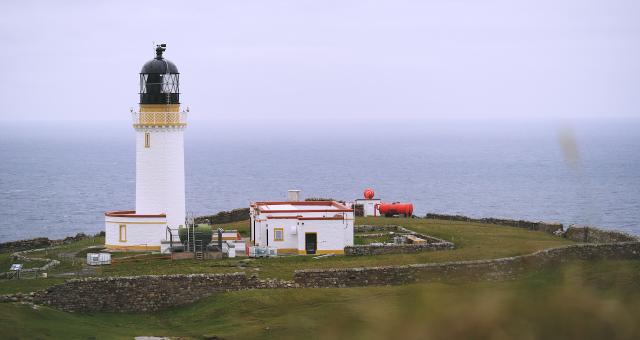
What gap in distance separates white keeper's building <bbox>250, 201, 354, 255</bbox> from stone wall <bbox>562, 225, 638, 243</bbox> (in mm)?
9957

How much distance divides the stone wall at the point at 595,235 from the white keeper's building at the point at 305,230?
996cm

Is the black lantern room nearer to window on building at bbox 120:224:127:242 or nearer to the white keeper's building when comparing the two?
window on building at bbox 120:224:127:242

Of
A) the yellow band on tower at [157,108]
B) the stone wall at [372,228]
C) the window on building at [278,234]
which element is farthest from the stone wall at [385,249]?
the yellow band on tower at [157,108]

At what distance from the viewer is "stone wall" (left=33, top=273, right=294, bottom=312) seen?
31578 millimetres

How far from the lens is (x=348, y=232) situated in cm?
4053

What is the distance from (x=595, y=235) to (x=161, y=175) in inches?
706

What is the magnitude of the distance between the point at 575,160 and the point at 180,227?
33179 millimetres

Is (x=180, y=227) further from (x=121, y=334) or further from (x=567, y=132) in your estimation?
(x=567, y=132)

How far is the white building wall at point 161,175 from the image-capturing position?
138ft

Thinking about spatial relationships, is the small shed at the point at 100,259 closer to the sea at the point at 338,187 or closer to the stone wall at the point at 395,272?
the stone wall at the point at 395,272

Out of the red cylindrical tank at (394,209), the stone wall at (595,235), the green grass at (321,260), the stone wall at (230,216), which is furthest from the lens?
the red cylindrical tank at (394,209)

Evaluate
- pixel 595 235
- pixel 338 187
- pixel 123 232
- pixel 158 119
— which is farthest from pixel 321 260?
pixel 338 187

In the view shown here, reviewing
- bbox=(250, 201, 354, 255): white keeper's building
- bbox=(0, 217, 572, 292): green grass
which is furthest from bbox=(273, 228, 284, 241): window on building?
bbox=(0, 217, 572, 292): green grass

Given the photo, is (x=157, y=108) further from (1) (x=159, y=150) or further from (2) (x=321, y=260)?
(2) (x=321, y=260)
